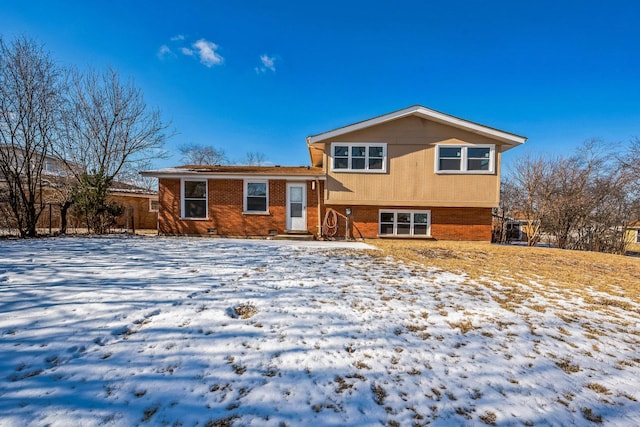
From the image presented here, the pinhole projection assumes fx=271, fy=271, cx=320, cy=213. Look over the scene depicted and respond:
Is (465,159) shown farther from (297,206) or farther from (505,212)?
(505,212)

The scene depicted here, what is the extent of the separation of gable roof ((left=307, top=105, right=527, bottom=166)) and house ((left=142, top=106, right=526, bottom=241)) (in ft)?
0.13

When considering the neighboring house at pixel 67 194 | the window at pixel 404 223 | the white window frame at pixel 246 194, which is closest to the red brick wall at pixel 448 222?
the window at pixel 404 223

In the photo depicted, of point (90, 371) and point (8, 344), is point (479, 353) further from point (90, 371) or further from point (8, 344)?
point (8, 344)

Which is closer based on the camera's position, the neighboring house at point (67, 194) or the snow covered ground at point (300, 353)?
the snow covered ground at point (300, 353)

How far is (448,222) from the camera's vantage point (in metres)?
11.8

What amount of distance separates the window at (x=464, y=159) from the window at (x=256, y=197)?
745cm

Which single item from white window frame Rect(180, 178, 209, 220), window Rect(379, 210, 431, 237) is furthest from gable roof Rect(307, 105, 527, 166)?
white window frame Rect(180, 178, 209, 220)

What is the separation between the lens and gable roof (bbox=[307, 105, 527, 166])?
11.0 metres

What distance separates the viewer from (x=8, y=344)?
8.06ft

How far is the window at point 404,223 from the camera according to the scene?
12.0 m

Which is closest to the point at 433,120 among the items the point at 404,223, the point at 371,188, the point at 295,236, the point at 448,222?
the point at 371,188

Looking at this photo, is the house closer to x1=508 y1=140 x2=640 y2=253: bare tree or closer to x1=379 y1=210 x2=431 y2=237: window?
x1=379 y1=210 x2=431 y2=237: window

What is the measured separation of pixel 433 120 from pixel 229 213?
31.4 ft

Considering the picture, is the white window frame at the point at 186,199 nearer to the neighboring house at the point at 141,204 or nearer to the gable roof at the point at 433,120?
the gable roof at the point at 433,120
